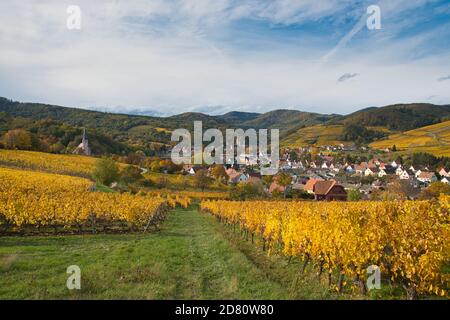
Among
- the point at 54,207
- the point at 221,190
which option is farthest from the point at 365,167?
the point at 54,207

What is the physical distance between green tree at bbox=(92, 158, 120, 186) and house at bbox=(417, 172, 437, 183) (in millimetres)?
84252

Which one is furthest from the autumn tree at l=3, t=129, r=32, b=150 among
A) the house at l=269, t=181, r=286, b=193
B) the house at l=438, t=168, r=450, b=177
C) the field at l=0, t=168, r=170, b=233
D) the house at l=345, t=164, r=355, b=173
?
the house at l=438, t=168, r=450, b=177

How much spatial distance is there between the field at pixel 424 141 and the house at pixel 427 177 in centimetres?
2371

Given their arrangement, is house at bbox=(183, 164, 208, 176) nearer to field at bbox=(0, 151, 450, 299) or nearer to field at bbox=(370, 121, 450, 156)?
field at bbox=(370, 121, 450, 156)

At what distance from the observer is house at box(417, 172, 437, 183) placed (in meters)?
98.7

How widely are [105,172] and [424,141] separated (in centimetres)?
13510

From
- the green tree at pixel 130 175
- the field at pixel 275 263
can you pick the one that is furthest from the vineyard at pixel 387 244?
the green tree at pixel 130 175

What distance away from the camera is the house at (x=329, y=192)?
2830 inches

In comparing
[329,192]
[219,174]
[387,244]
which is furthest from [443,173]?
[387,244]

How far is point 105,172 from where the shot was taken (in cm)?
5984
